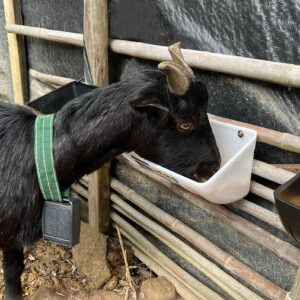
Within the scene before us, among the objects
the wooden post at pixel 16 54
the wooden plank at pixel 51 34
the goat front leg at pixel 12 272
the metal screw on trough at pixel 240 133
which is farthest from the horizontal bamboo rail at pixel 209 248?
the wooden post at pixel 16 54

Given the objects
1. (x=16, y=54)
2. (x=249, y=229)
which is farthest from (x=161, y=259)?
(x=16, y=54)

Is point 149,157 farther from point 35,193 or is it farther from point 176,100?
point 35,193

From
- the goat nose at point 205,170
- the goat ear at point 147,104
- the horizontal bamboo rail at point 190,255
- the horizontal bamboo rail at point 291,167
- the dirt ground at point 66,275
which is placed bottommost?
the dirt ground at point 66,275

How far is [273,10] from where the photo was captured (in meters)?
2.16

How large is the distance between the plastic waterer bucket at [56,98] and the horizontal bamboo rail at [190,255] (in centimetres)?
113

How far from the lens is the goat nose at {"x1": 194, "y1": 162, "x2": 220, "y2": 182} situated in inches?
93.7

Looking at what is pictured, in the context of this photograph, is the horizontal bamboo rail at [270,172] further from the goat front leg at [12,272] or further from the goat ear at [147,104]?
the goat front leg at [12,272]

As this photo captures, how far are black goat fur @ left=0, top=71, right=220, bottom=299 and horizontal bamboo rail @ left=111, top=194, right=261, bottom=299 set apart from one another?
0.88 meters

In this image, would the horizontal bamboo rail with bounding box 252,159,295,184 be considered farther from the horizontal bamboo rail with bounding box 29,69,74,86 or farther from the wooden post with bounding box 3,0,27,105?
the wooden post with bounding box 3,0,27,105

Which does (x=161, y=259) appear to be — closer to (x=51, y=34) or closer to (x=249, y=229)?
(x=249, y=229)

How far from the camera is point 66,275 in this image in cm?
357

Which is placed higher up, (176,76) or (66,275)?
(176,76)

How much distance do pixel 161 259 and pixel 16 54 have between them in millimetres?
3193

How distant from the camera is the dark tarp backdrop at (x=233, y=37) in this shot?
2166mm
